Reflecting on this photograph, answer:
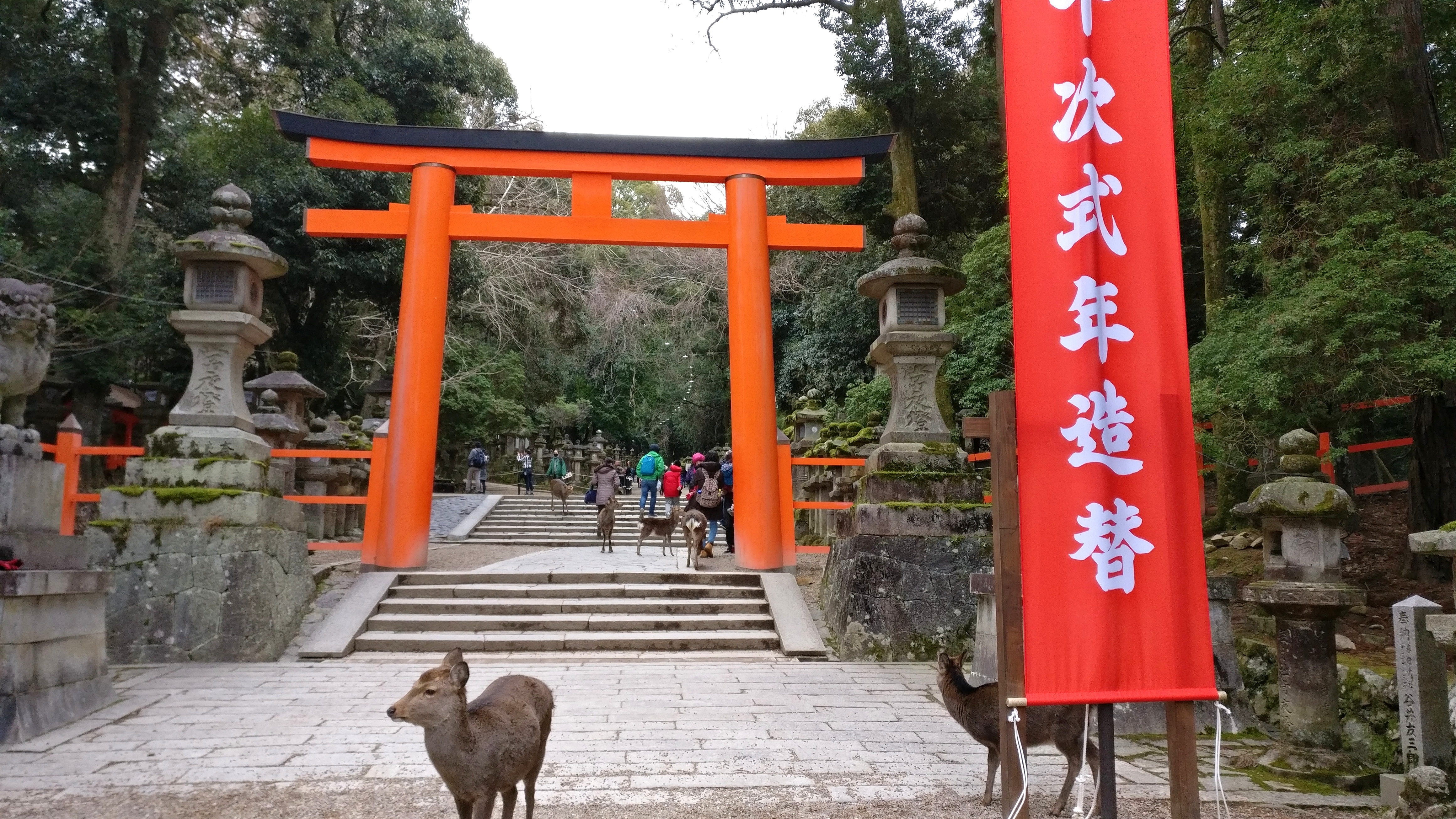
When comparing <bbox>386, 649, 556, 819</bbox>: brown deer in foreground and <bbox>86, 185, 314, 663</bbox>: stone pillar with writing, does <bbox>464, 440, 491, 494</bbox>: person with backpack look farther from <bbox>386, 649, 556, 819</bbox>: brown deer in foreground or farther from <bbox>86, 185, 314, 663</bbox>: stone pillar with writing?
<bbox>386, 649, 556, 819</bbox>: brown deer in foreground

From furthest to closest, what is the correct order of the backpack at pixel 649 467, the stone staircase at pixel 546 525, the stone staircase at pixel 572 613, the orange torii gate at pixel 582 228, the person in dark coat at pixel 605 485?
the stone staircase at pixel 546 525
the backpack at pixel 649 467
the person in dark coat at pixel 605 485
the orange torii gate at pixel 582 228
the stone staircase at pixel 572 613

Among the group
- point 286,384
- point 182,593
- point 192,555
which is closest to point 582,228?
point 192,555

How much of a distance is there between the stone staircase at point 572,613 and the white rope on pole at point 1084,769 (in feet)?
12.1

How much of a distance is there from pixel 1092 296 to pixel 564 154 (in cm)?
809

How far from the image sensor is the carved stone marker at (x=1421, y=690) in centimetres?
403

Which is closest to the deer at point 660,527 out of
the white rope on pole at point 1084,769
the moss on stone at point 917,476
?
the moss on stone at point 917,476

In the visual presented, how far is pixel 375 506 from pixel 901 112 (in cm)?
1220

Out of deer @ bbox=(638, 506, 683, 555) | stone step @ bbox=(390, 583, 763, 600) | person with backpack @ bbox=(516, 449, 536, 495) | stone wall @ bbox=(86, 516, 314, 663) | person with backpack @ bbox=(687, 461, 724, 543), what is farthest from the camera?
person with backpack @ bbox=(516, 449, 536, 495)

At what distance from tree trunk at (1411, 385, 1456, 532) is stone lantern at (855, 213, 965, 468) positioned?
4380 mm

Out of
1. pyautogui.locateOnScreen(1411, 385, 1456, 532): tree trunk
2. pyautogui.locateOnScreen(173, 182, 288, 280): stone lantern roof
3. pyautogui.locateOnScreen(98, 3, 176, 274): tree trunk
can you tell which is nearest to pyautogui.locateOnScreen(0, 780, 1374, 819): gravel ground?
pyautogui.locateOnScreen(173, 182, 288, 280): stone lantern roof

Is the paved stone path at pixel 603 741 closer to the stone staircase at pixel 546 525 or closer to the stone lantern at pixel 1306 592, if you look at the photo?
the stone lantern at pixel 1306 592

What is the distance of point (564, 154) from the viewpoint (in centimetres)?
993

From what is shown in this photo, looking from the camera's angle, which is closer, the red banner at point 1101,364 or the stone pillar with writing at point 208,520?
the red banner at point 1101,364

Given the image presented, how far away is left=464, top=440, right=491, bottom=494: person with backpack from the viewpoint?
20.1 meters
